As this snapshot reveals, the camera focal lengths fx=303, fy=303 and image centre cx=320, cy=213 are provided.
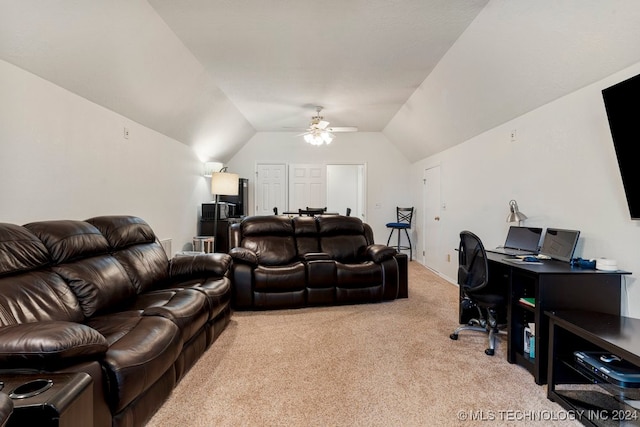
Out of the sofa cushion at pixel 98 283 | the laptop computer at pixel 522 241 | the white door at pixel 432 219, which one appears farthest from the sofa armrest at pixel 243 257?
the white door at pixel 432 219

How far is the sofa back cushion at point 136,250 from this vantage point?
250 cm

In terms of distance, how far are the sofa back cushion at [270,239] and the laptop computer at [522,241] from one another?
242cm

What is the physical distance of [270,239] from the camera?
4.04 meters

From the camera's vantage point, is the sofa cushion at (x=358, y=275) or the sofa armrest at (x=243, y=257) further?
the sofa cushion at (x=358, y=275)

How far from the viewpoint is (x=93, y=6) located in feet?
7.07

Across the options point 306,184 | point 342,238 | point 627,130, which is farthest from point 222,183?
point 627,130

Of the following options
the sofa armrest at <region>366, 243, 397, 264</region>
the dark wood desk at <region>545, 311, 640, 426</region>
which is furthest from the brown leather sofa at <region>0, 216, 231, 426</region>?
the dark wood desk at <region>545, 311, 640, 426</region>

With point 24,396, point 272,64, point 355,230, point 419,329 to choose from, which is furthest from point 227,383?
point 272,64

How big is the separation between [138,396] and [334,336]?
163cm

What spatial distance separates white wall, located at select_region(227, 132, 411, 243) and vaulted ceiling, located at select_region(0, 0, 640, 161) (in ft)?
7.39

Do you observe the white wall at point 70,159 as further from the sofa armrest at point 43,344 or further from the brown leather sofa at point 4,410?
the brown leather sofa at point 4,410

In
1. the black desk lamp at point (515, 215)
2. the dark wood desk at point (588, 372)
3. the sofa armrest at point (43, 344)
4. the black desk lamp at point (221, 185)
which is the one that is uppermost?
the black desk lamp at point (221, 185)

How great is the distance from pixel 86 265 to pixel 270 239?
2.18 meters

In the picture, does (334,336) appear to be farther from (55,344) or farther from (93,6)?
(93,6)
